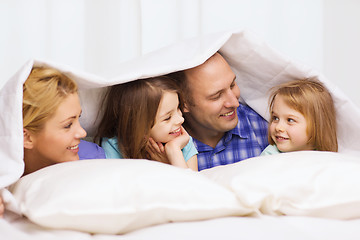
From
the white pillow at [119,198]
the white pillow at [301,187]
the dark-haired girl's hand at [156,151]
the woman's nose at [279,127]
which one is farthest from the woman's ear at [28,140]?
the woman's nose at [279,127]

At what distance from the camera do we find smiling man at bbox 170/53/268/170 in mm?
1475

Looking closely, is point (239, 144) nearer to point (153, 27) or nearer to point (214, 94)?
point (214, 94)

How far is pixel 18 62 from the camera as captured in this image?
5.34 feet

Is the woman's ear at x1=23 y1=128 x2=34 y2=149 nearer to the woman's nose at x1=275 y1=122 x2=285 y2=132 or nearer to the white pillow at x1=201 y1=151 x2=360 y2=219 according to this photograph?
the white pillow at x1=201 y1=151 x2=360 y2=219

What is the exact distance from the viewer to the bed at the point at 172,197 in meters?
0.89

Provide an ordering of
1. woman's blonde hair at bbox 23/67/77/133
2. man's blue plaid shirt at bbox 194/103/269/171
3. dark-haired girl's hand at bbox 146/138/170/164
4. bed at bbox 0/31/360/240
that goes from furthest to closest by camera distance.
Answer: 1. man's blue plaid shirt at bbox 194/103/269/171
2. dark-haired girl's hand at bbox 146/138/170/164
3. woman's blonde hair at bbox 23/67/77/133
4. bed at bbox 0/31/360/240

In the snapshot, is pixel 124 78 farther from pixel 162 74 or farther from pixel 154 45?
pixel 154 45

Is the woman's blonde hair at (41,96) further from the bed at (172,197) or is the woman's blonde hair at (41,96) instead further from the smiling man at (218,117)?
the smiling man at (218,117)

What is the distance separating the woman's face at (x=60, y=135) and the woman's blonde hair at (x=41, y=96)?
0.05ft

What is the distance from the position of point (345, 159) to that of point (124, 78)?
22.9 inches

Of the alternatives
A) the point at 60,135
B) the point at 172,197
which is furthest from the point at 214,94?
the point at 172,197

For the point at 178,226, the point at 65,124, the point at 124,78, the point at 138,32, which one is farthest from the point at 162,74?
the point at 178,226

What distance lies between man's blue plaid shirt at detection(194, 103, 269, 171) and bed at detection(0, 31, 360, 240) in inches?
15.3

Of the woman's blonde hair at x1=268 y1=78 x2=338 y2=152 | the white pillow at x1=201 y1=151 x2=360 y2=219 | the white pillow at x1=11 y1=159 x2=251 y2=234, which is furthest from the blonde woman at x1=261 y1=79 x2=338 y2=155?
the white pillow at x1=11 y1=159 x2=251 y2=234
